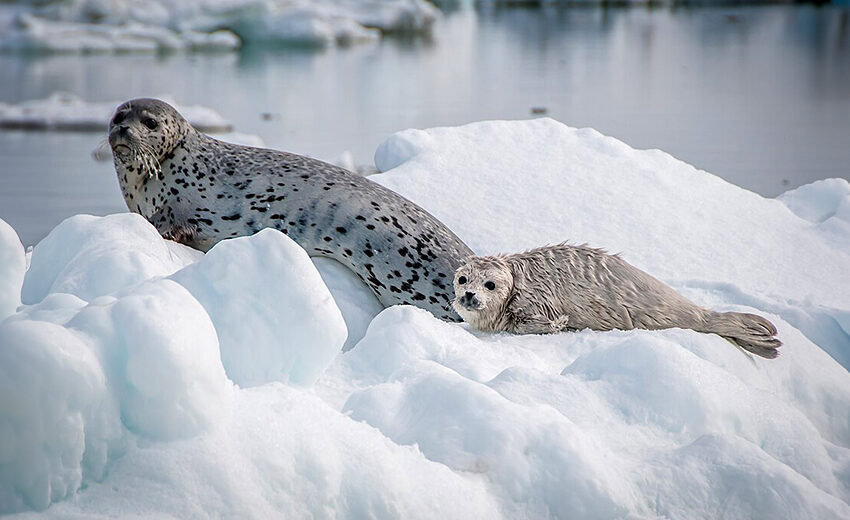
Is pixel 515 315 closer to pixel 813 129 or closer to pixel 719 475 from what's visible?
pixel 719 475

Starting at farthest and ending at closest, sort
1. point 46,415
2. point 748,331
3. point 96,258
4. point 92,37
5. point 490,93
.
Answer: point 92,37 → point 490,93 → point 748,331 → point 96,258 → point 46,415

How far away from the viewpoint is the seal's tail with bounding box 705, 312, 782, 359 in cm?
385

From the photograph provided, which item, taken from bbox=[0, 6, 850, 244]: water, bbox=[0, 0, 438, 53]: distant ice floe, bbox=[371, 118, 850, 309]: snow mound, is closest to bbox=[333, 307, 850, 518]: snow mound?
bbox=[371, 118, 850, 309]: snow mound

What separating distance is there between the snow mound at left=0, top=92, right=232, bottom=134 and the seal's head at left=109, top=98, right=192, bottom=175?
6.44m

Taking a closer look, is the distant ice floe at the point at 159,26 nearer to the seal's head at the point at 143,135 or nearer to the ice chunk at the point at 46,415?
the seal's head at the point at 143,135

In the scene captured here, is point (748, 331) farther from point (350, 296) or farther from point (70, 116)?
point (70, 116)

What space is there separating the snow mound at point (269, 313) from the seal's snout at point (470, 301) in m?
1.09

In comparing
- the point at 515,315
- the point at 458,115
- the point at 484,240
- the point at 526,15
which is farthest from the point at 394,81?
the point at 526,15

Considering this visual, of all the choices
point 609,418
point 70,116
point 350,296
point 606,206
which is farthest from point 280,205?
point 70,116

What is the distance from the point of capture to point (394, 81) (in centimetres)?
1625

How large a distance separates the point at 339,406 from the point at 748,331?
1.66 metres

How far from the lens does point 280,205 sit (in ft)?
15.1

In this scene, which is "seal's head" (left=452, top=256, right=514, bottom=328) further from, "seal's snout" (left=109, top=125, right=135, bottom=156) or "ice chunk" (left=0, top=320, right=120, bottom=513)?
"ice chunk" (left=0, top=320, right=120, bottom=513)

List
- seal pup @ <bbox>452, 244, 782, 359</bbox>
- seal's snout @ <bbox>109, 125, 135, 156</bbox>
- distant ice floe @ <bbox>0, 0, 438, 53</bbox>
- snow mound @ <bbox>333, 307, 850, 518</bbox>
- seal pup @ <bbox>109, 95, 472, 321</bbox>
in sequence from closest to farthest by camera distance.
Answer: snow mound @ <bbox>333, 307, 850, 518</bbox> < seal pup @ <bbox>452, 244, 782, 359</bbox> < seal pup @ <bbox>109, 95, 472, 321</bbox> < seal's snout @ <bbox>109, 125, 135, 156</bbox> < distant ice floe @ <bbox>0, 0, 438, 53</bbox>
